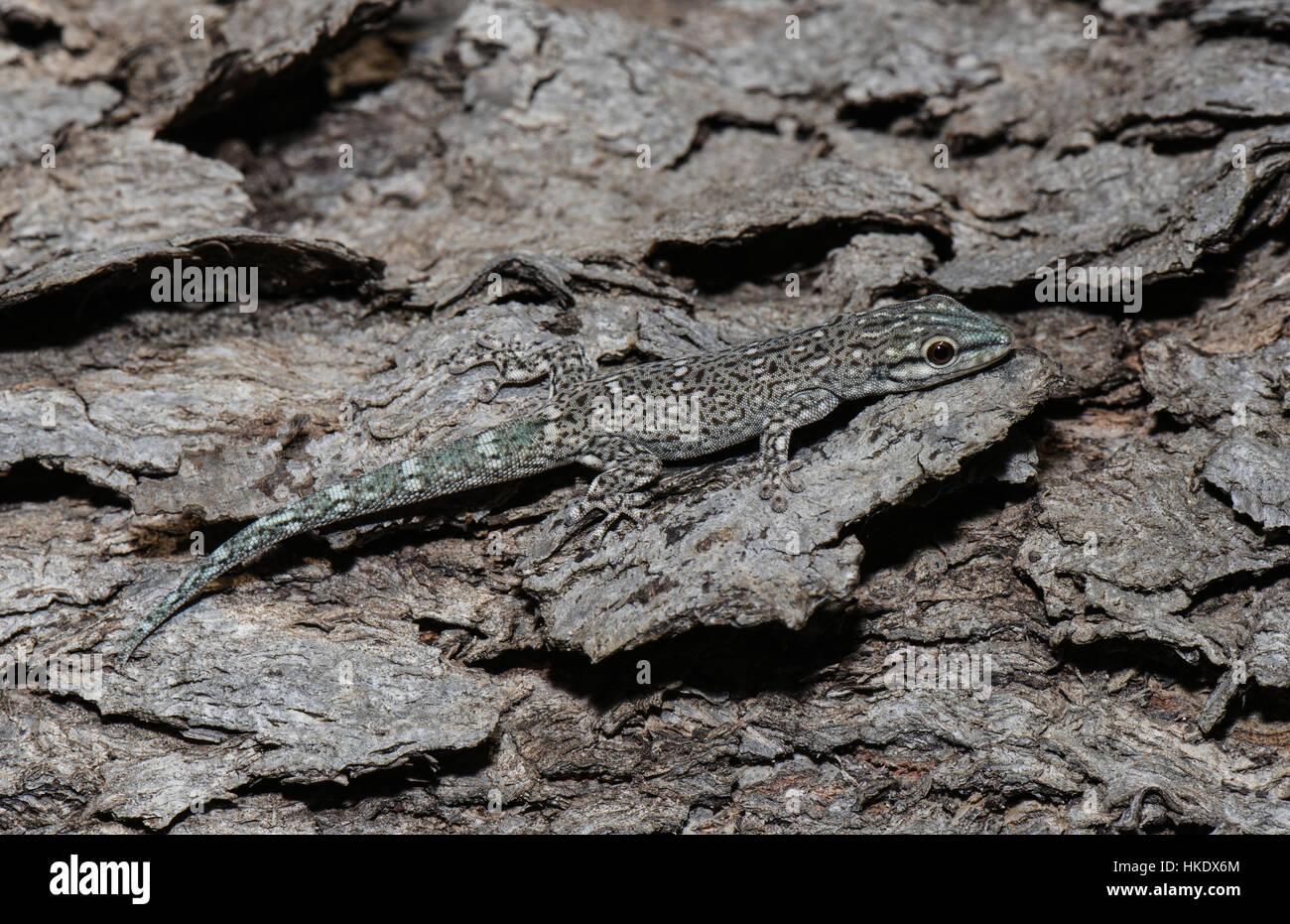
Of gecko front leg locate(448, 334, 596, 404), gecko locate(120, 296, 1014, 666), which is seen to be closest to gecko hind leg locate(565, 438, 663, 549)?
gecko locate(120, 296, 1014, 666)

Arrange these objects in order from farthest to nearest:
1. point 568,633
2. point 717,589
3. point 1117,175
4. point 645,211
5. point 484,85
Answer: point 484,85 → point 645,211 → point 1117,175 → point 568,633 → point 717,589

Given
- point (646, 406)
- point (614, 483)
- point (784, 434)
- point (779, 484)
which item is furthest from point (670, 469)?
point (779, 484)

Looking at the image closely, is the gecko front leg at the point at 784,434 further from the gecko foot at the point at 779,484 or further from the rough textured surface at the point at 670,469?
the rough textured surface at the point at 670,469

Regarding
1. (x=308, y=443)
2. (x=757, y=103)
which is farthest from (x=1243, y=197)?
(x=308, y=443)

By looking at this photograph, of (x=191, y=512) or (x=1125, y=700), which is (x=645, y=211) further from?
(x=1125, y=700)

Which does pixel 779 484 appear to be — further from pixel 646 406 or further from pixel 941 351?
pixel 941 351

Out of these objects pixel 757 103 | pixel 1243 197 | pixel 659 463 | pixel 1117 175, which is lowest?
pixel 659 463

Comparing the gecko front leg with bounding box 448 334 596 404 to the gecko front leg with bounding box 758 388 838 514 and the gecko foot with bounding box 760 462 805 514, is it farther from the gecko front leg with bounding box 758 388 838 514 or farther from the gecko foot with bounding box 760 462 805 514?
the gecko foot with bounding box 760 462 805 514

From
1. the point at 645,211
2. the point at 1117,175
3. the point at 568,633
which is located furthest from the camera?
the point at 645,211
